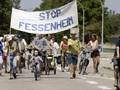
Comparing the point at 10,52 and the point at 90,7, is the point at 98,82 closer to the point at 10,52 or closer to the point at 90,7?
the point at 10,52

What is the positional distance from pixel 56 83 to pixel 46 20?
5414 millimetres

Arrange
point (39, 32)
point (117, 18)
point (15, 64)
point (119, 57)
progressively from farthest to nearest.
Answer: point (117, 18) < point (39, 32) < point (15, 64) < point (119, 57)

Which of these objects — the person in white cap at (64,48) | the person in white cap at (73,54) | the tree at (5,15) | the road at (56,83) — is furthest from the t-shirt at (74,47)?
the tree at (5,15)

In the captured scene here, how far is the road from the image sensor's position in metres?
19.1

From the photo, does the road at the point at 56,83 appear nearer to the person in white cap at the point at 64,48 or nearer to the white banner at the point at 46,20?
the white banner at the point at 46,20

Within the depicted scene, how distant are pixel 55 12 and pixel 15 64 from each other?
407 cm

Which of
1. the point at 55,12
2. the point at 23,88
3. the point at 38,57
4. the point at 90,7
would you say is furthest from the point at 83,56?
the point at 90,7

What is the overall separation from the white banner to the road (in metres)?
2.22

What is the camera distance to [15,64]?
2267 cm

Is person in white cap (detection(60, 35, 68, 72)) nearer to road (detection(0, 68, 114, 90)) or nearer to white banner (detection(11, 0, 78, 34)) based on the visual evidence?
white banner (detection(11, 0, 78, 34))

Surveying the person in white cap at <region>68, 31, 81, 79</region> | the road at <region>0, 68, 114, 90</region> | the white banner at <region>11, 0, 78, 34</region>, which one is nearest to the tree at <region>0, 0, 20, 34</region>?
the white banner at <region>11, 0, 78, 34</region>

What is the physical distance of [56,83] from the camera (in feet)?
67.9

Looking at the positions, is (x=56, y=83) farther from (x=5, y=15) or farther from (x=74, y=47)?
(x=5, y=15)

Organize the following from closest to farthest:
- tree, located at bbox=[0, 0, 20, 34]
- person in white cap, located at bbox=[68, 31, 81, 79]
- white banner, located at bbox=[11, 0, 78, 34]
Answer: person in white cap, located at bbox=[68, 31, 81, 79] < white banner, located at bbox=[11, 0, 78, 34] < tree, located at bbox=[0, 0, 20, 34]
